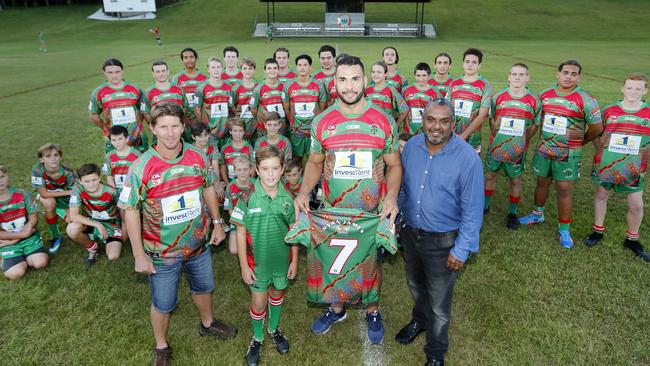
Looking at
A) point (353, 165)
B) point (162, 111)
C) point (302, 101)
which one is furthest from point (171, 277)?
point (302, 101)

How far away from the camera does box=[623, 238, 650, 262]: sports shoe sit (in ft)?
18.8

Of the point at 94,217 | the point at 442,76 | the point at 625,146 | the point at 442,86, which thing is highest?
the point at 442,76

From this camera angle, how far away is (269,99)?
7570 mm

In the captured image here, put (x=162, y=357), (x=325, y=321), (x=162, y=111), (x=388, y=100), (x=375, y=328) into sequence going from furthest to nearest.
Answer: (x=388, y=100)
(x=325, y=321)
(x=375, y=328)
(x=162, y=357)
(x=162, y=111)

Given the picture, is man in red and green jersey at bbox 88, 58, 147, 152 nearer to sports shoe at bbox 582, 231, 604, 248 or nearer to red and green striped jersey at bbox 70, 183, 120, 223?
red and green striped jersey at bbox 70, 183, 120, 223

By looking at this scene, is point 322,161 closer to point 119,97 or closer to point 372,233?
point 372,233

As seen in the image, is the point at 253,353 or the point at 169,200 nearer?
the point at 169,200

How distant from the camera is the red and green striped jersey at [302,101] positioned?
7.38m

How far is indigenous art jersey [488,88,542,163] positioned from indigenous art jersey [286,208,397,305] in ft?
12.7

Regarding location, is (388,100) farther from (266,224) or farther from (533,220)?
(266,224)

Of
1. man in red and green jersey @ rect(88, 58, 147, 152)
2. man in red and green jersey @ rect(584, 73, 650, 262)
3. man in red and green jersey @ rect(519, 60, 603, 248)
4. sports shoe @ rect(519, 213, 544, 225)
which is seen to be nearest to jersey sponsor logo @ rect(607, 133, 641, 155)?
man in red and green jersey @ rect(584, 73, 650, 262)

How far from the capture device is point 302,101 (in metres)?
7.39

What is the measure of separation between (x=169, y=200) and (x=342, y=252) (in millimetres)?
1635

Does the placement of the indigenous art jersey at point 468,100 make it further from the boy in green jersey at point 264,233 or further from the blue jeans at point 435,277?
the boy in green jersey at point 264,233
